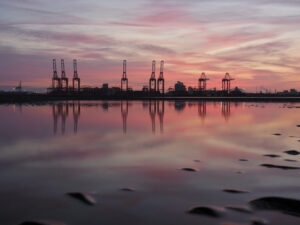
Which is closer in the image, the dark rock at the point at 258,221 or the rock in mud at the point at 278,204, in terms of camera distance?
the dark rock at the point at 258,221

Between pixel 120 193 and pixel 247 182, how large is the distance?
210 cm

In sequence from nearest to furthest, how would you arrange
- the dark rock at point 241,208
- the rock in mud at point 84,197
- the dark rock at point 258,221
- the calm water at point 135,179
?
the dark rock at point 258,221
the calm water at point 135,179
the dark rock at point 241,208
the rock in mud at point 84,197

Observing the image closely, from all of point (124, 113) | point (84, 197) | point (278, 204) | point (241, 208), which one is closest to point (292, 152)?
point (278, 204)

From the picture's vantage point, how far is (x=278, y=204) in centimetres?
397

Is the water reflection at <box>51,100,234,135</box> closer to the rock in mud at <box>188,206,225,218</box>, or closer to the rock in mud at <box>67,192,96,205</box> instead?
the rock in mud at <box>67,192,96,205</box>

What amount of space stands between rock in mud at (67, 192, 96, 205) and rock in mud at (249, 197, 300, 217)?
82.5 inches

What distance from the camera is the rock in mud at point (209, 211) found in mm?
3668

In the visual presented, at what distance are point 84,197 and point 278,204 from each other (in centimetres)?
259

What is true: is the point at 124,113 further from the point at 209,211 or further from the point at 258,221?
→ the point at 258,221

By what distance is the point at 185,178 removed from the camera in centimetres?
522

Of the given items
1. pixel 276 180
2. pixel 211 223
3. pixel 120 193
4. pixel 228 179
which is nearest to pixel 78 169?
pixel 120 193

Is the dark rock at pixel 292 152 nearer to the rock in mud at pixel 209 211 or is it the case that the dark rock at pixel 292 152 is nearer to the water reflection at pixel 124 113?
the rock in mud at pixel 209 211

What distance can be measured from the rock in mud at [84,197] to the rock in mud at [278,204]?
210 centimetres

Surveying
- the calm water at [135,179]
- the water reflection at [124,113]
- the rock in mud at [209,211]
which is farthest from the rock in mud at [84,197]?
the water reflection at [124,113]
